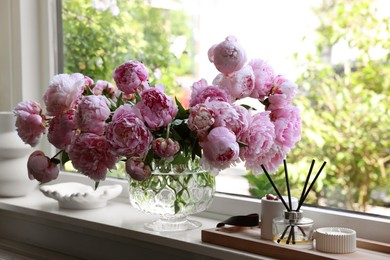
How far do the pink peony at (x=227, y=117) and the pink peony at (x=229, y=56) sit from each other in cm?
9

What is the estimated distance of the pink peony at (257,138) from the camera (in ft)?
4.41

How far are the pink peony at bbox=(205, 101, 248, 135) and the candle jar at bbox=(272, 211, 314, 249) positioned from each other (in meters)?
0.24

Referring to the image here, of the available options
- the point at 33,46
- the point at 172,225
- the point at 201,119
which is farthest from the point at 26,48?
the point at 201,119

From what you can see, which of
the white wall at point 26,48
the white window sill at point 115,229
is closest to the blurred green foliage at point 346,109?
the white window sill at point 115,229

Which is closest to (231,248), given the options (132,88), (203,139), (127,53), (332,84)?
(203,139)

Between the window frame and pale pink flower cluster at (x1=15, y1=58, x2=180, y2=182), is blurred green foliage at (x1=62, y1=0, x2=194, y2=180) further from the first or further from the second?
pale pink flower cluster at (x1=15, y1=58, x2=180, y2=182)

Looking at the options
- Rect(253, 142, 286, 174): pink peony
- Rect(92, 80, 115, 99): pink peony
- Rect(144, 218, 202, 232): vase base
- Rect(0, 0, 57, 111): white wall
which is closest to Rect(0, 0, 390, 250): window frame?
Rect(0, 0, 57, 111): white wall

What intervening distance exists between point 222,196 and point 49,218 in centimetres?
48

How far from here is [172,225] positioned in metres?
1.70

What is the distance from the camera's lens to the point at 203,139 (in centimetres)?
135

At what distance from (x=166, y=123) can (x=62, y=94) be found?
0.22 m

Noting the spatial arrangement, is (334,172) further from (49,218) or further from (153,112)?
(49,218)

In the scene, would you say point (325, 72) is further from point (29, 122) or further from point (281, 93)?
point (29, 122)

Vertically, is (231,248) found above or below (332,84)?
below
